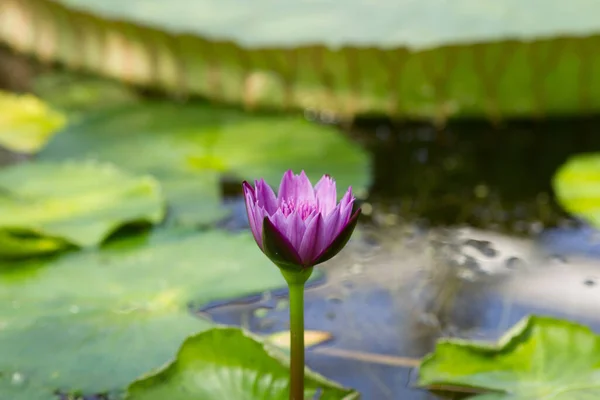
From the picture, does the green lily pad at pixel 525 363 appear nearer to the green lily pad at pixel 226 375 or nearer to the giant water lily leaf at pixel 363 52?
the green lily pad at pixel 226 375

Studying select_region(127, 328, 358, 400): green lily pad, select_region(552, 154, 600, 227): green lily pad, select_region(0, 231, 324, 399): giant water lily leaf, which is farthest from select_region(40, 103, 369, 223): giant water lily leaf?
select_region(127, 328, 358, 400): green lily pad

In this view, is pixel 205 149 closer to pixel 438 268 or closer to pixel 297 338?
pixel 438 268

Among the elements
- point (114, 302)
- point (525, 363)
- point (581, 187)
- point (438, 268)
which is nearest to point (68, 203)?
point (114, 302)

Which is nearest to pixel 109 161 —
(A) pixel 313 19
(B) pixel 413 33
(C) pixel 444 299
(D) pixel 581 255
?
(A) pixel 313 19

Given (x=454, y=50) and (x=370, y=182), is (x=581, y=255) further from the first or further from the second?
(x=454, y=50)

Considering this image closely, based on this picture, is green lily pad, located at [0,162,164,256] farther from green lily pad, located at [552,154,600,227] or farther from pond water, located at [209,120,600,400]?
green lily pad, located at [552,154,600,227]

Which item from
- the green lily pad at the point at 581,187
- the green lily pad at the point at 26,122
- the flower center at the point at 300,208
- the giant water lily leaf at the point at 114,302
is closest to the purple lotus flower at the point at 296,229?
the flower center at the point at 300,208
